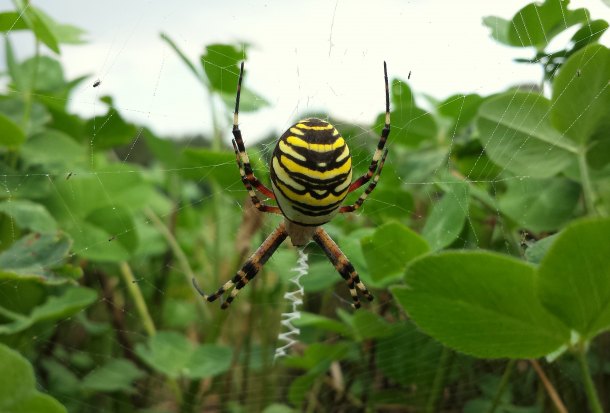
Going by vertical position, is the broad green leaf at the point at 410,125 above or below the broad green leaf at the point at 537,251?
above

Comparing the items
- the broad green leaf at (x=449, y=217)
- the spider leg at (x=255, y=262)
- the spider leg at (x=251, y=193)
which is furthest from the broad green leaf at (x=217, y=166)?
the broad green leaf at (x=449, y=217)

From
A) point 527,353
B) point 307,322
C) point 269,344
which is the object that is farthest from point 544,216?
point 269,344

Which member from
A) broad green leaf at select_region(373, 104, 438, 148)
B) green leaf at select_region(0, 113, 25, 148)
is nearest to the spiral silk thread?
broad green leaf at select_region(373, 104, 438, 148)

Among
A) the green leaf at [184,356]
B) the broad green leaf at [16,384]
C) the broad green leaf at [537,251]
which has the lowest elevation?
the green leaf at [184,356]

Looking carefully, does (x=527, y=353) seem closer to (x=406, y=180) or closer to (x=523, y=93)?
(x=523, y=93)

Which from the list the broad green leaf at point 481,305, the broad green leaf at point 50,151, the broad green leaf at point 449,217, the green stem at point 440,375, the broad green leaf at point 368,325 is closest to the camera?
the broad green leaf at point 481,305

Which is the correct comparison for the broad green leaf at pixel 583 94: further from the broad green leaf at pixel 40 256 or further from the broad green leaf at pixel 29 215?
the broad green leaf at pixel 29 215

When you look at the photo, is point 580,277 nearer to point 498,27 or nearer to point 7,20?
point 498,27
